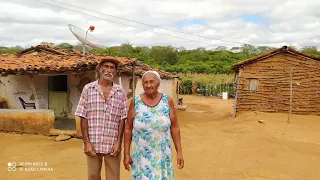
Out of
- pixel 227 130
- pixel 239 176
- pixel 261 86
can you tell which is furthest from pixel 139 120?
pixel 261 86

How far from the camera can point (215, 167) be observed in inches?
212

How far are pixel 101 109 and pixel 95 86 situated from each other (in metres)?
0.25

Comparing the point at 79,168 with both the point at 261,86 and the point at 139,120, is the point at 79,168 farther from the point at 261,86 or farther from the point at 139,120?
the point at 261,86

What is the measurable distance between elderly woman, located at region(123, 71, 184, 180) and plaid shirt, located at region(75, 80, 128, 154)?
7.8 inches

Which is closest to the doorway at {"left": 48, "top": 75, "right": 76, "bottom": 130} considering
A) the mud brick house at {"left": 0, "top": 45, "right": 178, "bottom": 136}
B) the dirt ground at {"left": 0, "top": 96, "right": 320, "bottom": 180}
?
the mud brick house at {"left": 0, "top": 45, "right": 178, "bottom": 136}

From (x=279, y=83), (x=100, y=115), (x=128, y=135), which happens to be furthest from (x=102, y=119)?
(x=279, y=83)

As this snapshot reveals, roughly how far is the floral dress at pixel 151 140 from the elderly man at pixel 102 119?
0.27 metres

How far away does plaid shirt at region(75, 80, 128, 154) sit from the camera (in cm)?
285

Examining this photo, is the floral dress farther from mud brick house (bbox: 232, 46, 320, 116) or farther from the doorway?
mud brick house (bbox: 232, 46, 320, 116)

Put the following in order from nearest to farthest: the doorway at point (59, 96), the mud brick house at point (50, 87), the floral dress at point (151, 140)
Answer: the floral dress at point (151, 140) < the mud brick house at point (50, 87) < the doorway at point (59, 96)

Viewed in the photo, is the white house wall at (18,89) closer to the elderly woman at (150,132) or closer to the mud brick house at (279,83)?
the mud brick house at (279,83)

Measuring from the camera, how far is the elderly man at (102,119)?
285 centimetres

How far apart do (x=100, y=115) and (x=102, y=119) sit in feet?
0.15

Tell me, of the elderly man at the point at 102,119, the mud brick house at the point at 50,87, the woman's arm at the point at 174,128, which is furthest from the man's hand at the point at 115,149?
the mud brick house at the point at 50,87
